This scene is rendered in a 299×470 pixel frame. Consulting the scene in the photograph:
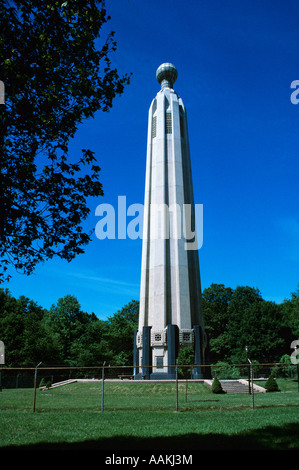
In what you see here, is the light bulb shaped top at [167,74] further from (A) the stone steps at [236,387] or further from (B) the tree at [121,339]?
(A) the stone steps at [236,387]

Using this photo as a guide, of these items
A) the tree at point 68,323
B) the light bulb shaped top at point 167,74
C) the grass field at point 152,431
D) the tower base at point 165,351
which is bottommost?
the grass field at point 152,431

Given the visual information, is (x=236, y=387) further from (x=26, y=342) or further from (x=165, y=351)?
(x=26, y=342)

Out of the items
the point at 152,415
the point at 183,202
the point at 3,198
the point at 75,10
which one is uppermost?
the point at 183,202

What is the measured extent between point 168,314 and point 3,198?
109 feet

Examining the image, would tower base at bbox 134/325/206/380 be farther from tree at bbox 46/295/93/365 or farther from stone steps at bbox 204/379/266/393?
tree at bbox 46/295/93/365

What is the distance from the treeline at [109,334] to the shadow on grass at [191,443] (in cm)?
3812

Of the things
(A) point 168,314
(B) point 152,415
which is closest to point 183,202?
(A) point 168,314

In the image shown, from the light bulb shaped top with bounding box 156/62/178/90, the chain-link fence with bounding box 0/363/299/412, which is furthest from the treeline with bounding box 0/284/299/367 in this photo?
the light bulb shaped top with bounding box 156/62/178/90

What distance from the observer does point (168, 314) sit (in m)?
40.3

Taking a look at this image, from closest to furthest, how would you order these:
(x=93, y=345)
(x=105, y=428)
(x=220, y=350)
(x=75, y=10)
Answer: (x=75, y=10) → (x=105, y=428) → (x=93, y=345) → (x=220, y=350)

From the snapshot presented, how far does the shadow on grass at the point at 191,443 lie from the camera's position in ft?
26.5

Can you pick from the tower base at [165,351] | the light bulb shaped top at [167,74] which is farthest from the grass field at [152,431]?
the light bulb shaped top at [167,74]

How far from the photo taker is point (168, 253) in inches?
1667
